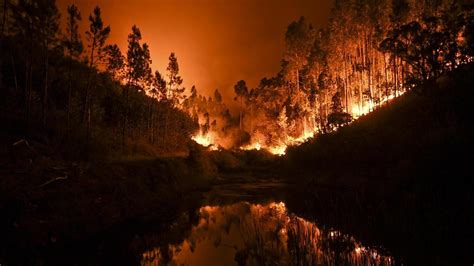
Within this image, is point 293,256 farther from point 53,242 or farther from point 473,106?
point 473,106

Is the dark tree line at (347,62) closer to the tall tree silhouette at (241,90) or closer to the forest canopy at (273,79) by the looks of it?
the forest canopy at (273,79)

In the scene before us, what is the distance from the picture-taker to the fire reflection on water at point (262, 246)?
25.2ft

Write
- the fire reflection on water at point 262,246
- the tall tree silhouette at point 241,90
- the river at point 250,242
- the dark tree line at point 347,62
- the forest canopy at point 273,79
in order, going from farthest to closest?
the tall tree silhouette at point 241,90 → the dark tree line at point 347,62 → the forest canopy at point 273,79 → the river at point 250,242 → the fire reflection on water at point 262,246

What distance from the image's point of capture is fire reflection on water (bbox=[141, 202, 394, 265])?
7676 mm

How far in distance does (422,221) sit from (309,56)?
54204mm

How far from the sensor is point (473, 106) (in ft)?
53.5

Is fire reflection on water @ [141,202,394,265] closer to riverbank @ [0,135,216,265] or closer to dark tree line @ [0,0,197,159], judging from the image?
riverbank @ [0,135,216,265]

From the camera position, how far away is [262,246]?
24.7ft

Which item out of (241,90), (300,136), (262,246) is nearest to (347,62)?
(300,136)

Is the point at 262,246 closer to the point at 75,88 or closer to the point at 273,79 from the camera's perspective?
the point at 75,88

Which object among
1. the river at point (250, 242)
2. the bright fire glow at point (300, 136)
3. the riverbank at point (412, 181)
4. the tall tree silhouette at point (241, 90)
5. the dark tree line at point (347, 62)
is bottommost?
the river at point (250, 242)

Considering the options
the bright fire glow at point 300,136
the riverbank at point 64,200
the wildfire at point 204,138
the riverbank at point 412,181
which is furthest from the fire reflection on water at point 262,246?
the wildfire at point 204,138

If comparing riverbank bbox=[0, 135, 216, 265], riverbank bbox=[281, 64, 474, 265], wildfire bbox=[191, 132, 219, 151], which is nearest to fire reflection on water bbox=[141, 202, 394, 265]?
riverbank bbox=[281, 64, 474, 265]

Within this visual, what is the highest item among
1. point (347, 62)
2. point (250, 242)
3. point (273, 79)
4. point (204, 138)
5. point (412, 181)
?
Answer: point (273, 79)
